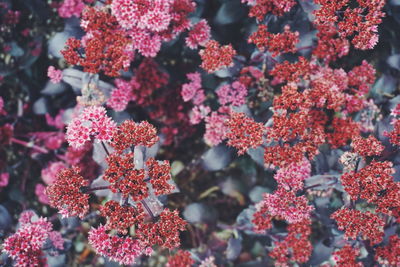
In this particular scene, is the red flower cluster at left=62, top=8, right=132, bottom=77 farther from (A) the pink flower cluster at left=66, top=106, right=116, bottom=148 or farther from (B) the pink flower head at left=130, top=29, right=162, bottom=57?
(A) the pink flower cluster at left=66, top=106, right=116, bottom=148

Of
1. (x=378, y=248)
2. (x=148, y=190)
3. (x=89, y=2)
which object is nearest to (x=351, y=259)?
(x=378, y=248)

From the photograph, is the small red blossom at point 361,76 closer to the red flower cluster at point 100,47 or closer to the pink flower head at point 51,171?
the red flower cluster at point 100,47

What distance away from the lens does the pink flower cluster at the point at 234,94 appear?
226 centimetres

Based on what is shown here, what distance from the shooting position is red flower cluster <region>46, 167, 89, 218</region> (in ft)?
5.83

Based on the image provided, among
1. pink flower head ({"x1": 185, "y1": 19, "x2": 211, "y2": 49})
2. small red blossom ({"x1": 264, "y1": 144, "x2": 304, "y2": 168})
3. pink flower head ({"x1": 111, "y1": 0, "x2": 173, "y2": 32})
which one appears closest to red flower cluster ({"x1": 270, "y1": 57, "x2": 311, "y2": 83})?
small red blossom ({"x1": 264, "y1": 144, "x2": 304, "y2": 168})

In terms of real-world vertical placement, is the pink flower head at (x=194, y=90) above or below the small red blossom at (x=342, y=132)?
above

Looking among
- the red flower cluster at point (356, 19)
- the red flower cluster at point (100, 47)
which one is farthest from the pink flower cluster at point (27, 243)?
the red flower cluster at point (356, 19)

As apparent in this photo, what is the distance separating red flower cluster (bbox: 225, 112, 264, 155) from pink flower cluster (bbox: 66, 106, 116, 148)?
53cm

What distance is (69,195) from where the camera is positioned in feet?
5.83

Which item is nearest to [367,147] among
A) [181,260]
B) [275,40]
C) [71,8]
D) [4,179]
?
[275,40]

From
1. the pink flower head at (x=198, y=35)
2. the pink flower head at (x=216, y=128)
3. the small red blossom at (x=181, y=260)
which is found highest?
the pink flower head at (x=198, y=35)

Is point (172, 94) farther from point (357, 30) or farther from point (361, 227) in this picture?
point (361, 227)

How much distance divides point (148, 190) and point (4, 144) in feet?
4.18

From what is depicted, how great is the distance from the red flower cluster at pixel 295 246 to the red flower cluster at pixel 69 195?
1.02m
